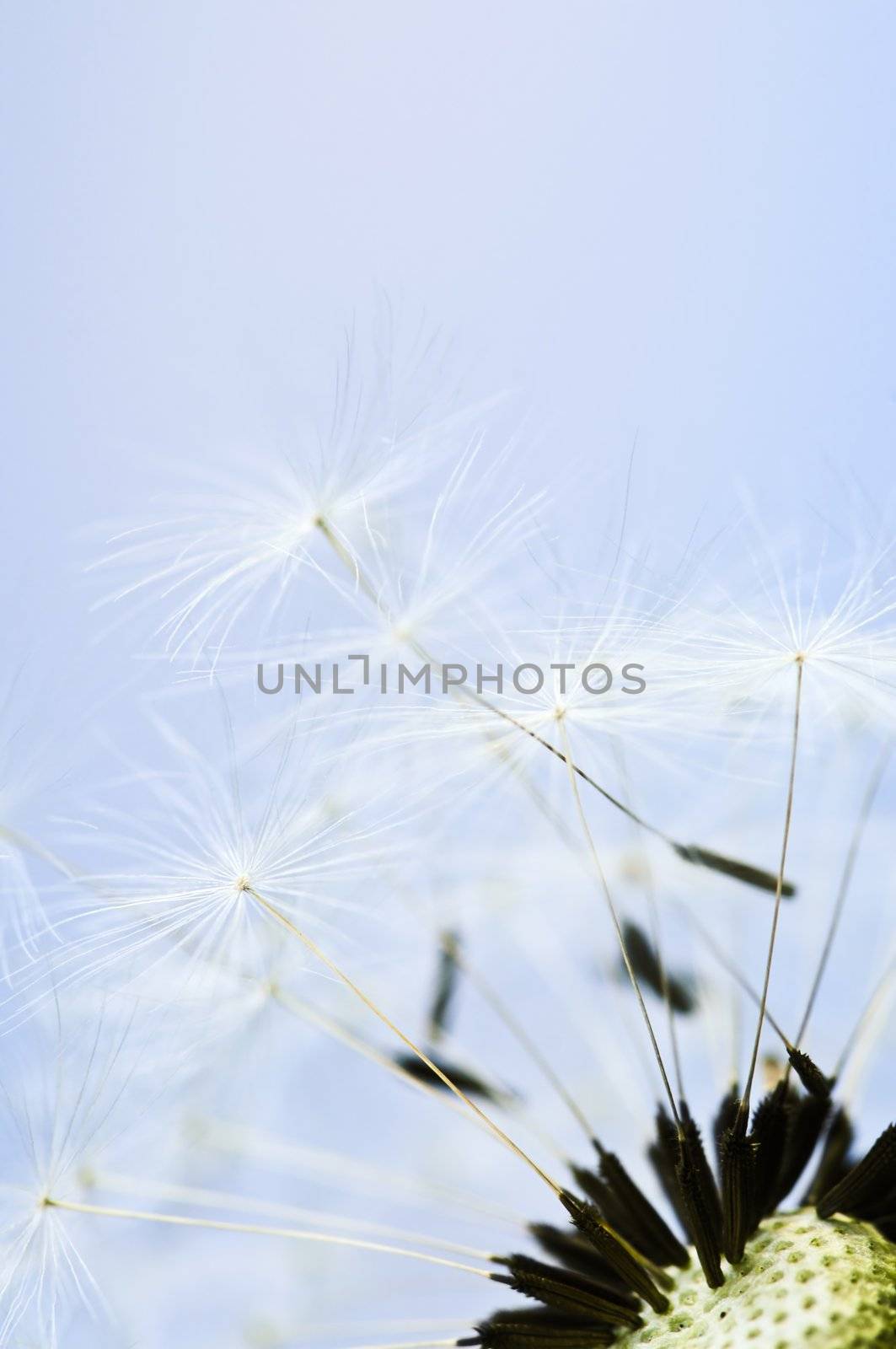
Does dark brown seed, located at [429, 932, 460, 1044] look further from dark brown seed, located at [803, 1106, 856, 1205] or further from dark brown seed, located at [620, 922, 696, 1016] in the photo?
dark brown seed, located at [803, 1106, 856, 1205]

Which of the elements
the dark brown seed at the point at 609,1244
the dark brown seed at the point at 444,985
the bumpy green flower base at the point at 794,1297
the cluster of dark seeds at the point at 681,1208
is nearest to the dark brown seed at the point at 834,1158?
the cluster of dark seeds at the point at 681,1208

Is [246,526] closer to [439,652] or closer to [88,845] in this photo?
[439,652]

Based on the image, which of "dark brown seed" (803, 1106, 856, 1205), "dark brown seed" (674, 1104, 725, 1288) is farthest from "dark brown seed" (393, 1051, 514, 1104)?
"dark brown seed" (803, 1106, 856, 1205)

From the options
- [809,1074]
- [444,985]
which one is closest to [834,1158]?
[809,1074]

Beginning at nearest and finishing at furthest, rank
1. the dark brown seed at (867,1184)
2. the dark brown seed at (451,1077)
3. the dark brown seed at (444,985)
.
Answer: the dark brown seed at (867,1184) → the dark brown seed at (451,1077) → the dark brown seed at (444,985)

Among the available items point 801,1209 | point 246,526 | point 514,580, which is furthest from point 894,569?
point 246,526

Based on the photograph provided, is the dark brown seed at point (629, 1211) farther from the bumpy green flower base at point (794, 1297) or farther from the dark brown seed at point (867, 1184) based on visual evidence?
the dark brown seed at point (867, 1184)

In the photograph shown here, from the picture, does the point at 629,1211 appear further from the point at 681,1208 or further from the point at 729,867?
the point at 729,867

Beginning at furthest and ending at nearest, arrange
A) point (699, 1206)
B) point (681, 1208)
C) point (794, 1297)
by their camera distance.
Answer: point (681, 1208)
point (699, 1206)
point (794, 1297)
